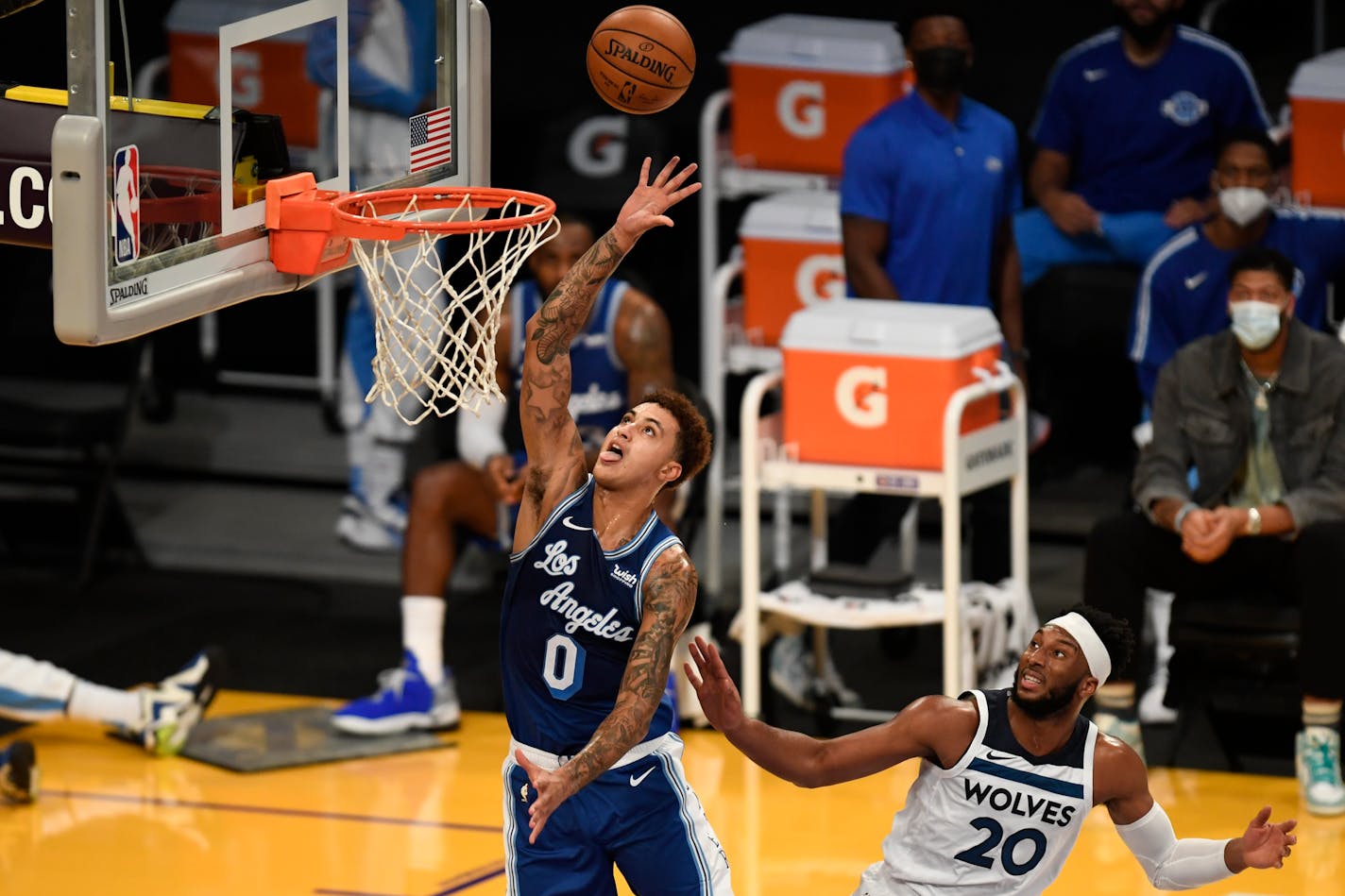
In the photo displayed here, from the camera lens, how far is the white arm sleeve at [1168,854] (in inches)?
218

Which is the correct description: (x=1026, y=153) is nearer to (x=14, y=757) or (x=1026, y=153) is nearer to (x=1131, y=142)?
(x=1131, y=142)

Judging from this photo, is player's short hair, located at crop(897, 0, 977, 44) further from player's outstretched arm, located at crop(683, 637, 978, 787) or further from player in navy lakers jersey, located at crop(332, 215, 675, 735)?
player's outstretched arm, located at crop(683, 637, 978, 787)

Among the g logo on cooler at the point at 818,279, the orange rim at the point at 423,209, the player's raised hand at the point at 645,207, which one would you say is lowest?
the g logo on cooler at the point at 818,279

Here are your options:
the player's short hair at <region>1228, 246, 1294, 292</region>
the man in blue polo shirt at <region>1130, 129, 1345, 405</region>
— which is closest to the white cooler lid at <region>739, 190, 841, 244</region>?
the man in blue polo shirt at <region>1130, 129, 1345, 405</region>

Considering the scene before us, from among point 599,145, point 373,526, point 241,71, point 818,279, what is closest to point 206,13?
point 241,71

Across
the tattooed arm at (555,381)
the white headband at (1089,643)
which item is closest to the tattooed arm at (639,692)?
the tattooed arm at (555,381)

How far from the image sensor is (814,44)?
9.48 metres

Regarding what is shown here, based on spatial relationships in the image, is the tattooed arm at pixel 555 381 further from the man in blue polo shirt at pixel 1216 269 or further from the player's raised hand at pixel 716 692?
the man in blue polo shirt at pixel 1216 269

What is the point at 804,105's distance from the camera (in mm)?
9578

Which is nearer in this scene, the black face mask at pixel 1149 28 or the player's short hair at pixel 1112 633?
the player's short hair at pixel 1112 633

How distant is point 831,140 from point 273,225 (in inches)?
166

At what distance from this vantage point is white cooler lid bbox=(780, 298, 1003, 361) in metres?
8.01

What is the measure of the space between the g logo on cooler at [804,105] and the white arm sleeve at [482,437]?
1862mm

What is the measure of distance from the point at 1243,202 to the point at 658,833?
3.84 metres
